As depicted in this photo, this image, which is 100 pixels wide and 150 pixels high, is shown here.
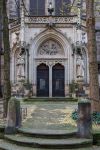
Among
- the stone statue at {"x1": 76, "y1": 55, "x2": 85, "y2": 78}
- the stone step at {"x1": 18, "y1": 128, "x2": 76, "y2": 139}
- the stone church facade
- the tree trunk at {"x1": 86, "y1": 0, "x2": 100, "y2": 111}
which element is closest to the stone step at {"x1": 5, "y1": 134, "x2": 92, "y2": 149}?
the stone step at {"x1": 18, "y1": 128, "x2": 76, "y2": 139}

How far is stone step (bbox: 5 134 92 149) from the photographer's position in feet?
38.7

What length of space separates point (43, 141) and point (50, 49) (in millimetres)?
23088

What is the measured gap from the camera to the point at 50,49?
114 ft

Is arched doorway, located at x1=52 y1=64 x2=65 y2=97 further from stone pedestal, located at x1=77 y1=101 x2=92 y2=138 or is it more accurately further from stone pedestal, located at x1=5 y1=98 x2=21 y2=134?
stone pedestal, located at x1=77 y1=101 x2=92 y2=138

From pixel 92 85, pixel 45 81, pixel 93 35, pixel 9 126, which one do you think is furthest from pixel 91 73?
pixel 45 81

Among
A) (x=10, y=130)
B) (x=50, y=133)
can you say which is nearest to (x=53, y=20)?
(x=10, y=130)

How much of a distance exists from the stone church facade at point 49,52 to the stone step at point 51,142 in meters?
20.2

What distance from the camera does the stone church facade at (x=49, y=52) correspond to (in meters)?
33.1

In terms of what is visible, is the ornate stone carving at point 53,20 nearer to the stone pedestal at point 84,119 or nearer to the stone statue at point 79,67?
the stone statue at point 79,67

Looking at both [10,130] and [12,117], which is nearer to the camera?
[10,130]

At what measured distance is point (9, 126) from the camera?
531 inches

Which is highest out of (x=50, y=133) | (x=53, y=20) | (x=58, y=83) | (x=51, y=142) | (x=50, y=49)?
(x=53, y=20)

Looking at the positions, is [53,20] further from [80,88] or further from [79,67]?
[80,88]

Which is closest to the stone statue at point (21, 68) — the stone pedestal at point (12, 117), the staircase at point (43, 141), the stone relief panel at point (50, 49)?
the stone relief panel at point (50, 49)
